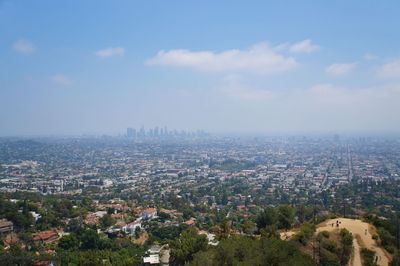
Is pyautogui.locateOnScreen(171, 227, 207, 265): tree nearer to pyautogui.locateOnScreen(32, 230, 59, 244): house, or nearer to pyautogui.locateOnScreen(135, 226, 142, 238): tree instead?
pyautogui.locateOnScreen(135, 226, 142, 238): tree

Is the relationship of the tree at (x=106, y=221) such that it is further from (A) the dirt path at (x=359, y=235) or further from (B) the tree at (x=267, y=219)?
(A) the dirt path at (x=359, y=235)

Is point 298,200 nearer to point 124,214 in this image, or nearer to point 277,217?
point 124,214

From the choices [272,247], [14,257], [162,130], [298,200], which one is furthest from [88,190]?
Answer: [162,130]

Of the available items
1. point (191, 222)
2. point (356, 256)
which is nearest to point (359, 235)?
point (356, 256)

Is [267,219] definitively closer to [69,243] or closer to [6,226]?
[69,243]

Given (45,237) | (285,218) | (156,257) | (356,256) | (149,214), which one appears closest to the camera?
(356,256)

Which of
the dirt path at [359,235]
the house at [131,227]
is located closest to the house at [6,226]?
the house at [131,227]
